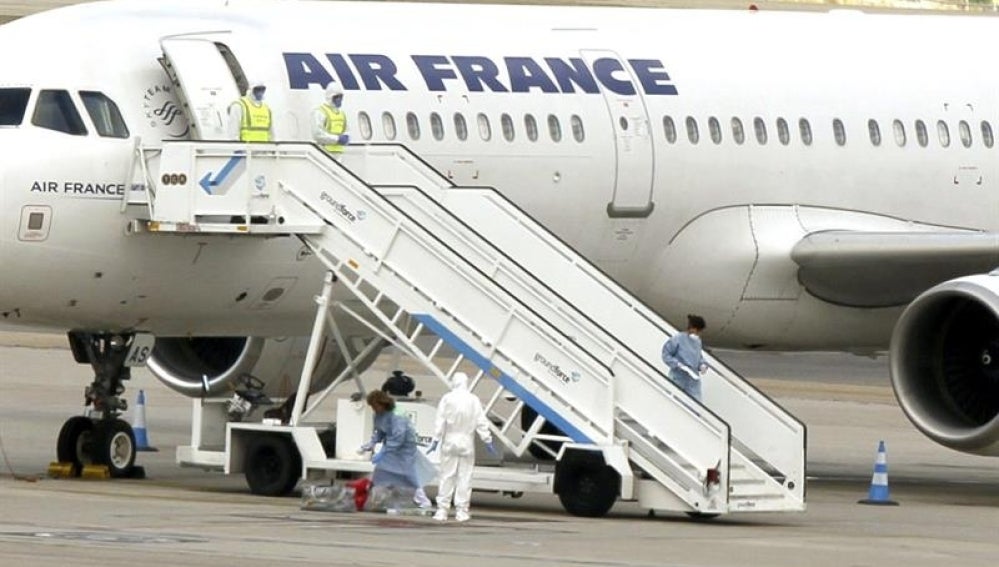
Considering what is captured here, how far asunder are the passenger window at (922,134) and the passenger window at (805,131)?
1526 millimetres

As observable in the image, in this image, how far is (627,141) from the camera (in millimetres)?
27453

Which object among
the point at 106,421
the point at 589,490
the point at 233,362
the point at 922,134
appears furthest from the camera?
the point at 922,134

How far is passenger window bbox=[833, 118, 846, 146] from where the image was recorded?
2925 centimetres

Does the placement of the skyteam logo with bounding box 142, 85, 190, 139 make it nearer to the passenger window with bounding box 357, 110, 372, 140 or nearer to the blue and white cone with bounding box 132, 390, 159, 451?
the passenger window with bounding box 357, 110, 372, 140

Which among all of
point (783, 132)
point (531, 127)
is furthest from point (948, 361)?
point (531, 127)

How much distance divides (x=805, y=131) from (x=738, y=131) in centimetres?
91

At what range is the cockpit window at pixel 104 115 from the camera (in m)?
24.3

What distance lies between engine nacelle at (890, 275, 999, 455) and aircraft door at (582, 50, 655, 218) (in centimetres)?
299

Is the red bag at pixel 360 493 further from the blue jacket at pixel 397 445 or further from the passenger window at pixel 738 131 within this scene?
the passenger window at pixel 738 131

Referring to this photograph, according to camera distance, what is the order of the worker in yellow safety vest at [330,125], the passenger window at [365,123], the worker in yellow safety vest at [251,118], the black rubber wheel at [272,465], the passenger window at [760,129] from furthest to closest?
the passenger window at [760,129]
the passenger window at [365,123]
the worker in yellow safety vest at [330,125]
the worker in yellow safety vest at [251,118]
the black rubber wheel at [272,465]

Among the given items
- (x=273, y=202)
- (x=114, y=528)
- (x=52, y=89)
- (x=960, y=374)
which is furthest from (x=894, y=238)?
(x=114, y=528)

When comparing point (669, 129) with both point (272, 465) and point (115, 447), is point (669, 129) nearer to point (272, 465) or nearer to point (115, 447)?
point (272, 465)

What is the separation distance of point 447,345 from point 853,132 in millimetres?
7406

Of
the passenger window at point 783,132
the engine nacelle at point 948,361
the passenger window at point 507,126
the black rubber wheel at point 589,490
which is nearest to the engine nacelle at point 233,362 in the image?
the passenger window at point 507,126
